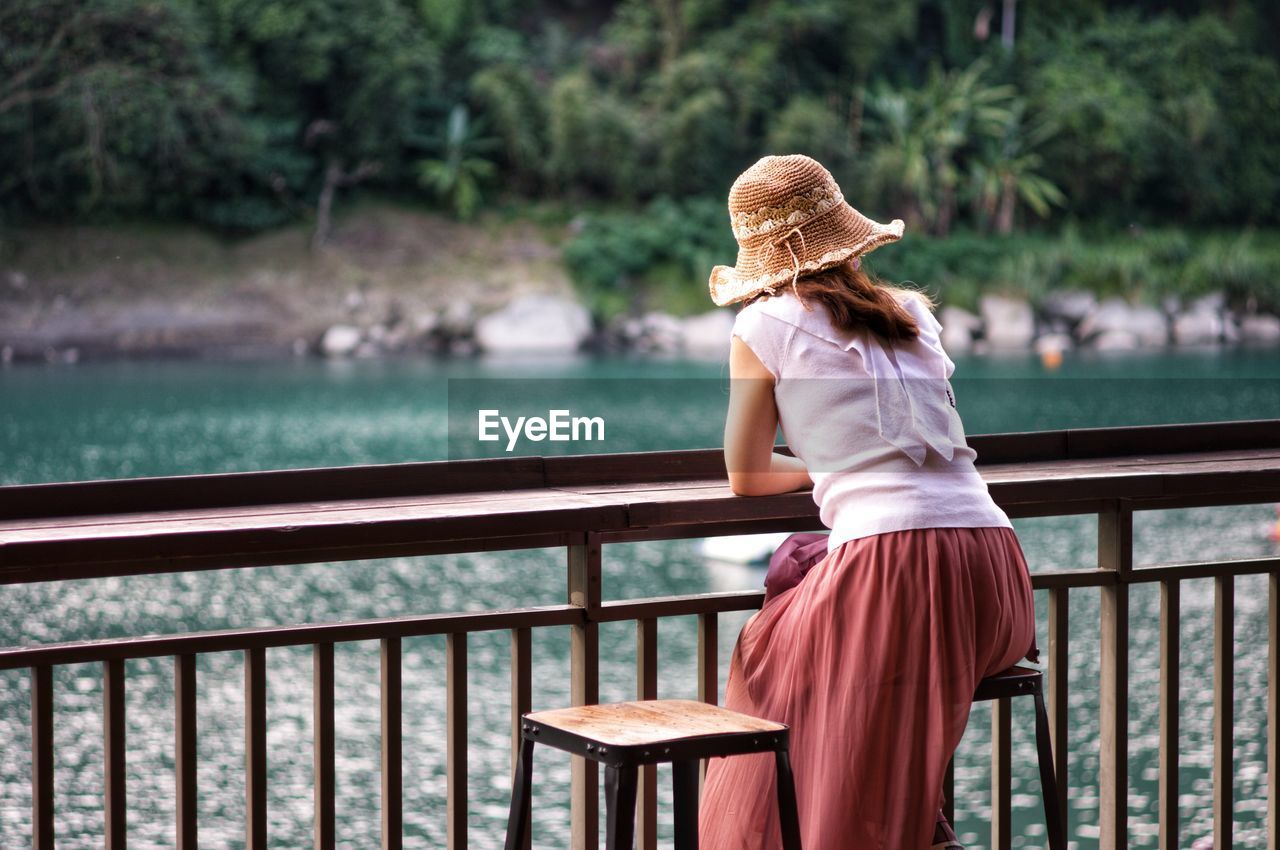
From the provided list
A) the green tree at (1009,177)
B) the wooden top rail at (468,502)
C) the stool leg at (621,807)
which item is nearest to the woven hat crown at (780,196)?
the wooden top rail at (468,502)

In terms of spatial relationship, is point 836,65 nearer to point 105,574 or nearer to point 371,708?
point 371,708

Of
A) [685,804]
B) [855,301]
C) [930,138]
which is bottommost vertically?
[685,804]

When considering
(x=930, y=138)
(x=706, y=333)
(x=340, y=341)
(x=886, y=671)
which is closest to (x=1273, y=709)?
(x=886, y=671)

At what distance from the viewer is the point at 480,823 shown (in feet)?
30.7

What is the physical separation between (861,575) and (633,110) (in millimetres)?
31458

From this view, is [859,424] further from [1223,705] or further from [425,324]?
[425,324]

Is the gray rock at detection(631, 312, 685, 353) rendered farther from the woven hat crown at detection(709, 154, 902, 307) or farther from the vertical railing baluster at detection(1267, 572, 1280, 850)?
the woven hat crown at detection(709, 154, 902, 307)

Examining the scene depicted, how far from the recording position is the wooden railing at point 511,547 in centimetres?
160

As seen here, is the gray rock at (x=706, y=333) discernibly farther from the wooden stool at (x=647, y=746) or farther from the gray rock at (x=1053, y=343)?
the wooden stool at (x=647, y=746)

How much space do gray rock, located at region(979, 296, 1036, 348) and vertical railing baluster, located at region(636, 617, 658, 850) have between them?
27913 millimetres

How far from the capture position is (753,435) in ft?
5.71

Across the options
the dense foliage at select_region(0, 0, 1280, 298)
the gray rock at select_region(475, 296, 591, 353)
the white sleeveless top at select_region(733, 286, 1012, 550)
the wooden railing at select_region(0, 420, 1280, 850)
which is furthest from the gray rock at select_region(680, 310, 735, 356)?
the white sleeveless top at select_region(733, 286, 1012, 550)

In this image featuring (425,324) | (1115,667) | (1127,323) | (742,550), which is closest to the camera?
(1115,667)

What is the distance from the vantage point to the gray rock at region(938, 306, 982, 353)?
1121 inches
